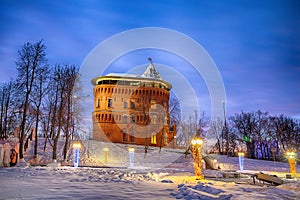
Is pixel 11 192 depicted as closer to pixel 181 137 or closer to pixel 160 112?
pixel 160 112

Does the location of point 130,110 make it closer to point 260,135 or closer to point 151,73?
point 151,73

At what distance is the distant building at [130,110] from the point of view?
39.5 m

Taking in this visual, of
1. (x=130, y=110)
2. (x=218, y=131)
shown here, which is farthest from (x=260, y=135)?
(x=130, y=110)

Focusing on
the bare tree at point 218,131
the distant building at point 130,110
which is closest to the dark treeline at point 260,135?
the bare tree at point 218,131

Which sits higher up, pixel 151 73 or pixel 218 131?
pixel 151 73

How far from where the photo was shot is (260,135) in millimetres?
41312

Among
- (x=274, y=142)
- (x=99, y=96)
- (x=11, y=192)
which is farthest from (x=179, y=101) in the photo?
(x=11, y=192)

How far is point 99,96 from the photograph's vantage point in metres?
42.5

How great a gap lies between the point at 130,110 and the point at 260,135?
2472 centimetres

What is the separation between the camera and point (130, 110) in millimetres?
41406

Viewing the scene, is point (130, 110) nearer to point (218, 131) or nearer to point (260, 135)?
point (218, 131)

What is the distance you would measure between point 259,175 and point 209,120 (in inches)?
1367

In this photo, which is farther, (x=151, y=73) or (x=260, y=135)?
(x=151, y=73)

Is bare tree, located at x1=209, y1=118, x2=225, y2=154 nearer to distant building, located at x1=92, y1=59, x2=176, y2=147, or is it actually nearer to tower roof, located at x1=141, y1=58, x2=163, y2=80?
distant building, located at x1=92, y1=59, x2=176, y2=147
